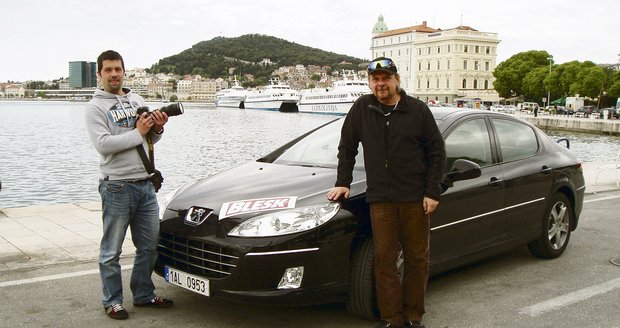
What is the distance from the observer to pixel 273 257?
407 cm

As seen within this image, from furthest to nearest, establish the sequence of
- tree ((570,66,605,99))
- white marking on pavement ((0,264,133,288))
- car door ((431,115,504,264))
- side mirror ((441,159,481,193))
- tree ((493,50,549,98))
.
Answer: tree ((493,50,549,98))
tree ((570,66,605,99))
white marking on pavement ((0,264,133,288))
car door ((431,115,504,264))
side mirror ((441,159,481,193))

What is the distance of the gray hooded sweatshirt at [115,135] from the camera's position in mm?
4402

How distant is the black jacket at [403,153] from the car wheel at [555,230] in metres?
2.78

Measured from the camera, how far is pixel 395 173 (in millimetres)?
4078

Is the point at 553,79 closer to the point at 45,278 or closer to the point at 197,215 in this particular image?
the point at 45,278

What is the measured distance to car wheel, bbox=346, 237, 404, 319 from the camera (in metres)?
4.35

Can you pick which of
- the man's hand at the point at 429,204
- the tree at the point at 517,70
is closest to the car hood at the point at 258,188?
the man's hand at the point at 429,204

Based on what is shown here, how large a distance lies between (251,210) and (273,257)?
0.38 metres

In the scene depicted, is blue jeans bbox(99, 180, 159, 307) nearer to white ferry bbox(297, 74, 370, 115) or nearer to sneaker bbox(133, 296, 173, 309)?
sneaker bbox(133, 296, 173, 309)

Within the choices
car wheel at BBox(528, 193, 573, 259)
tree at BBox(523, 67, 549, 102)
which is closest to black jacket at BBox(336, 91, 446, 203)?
car wheel at BBox(528, 193, 573, 259)

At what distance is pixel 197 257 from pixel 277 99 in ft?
367

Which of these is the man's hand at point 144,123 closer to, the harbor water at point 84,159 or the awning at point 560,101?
the harbor water at point 84,159

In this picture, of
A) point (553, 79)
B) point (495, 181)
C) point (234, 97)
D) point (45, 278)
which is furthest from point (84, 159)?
point (234, 97)

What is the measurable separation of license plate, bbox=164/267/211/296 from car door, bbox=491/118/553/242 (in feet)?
8.85
